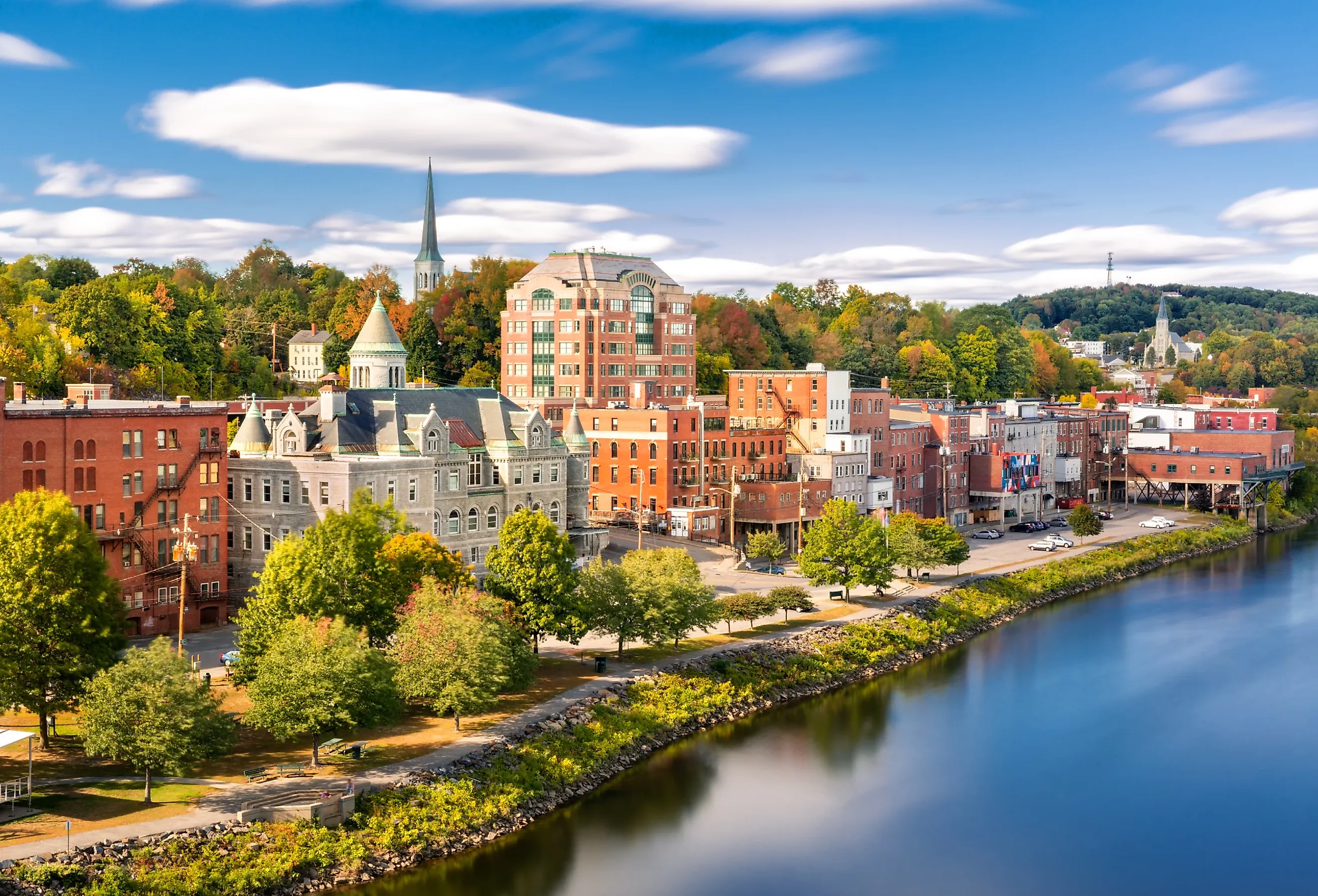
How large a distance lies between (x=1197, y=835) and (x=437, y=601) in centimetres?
3062

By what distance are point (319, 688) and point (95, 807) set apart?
8.08 metres

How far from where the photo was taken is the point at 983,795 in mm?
59062

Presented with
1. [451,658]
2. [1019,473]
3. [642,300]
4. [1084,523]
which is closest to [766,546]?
[1084,523]

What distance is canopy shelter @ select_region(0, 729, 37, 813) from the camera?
46.1 m

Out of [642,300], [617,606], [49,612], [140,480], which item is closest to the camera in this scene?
[49,612]

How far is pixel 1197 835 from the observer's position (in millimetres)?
54500

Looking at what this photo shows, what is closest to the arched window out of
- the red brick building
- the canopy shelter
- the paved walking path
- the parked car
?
the paved walking path

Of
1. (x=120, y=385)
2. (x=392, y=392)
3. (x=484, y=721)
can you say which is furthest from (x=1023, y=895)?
(x=120, y=385)

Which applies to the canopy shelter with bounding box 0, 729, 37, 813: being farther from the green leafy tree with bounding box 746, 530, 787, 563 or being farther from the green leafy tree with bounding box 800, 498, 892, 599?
the green leafy tree with bounding box 746, 530, 787, 563

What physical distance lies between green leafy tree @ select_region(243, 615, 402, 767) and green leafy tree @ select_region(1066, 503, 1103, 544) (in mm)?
82724

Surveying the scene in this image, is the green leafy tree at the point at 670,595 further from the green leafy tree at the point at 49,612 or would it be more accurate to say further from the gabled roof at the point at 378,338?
the gabled roof at the point at 378,338

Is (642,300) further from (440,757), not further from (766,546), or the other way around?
(440,757)

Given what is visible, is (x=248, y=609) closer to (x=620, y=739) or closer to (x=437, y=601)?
(x=437, y=601)

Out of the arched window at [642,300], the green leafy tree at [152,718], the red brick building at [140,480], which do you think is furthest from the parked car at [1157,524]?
the green leafy tree at [152,718]
